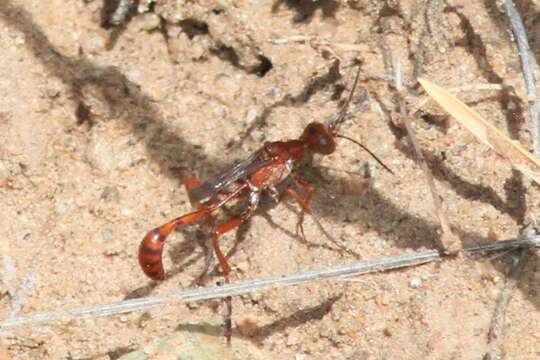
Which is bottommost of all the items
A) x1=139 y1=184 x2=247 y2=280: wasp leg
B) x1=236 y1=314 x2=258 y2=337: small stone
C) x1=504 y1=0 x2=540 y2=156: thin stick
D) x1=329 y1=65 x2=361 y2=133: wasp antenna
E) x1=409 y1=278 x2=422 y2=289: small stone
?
x1=236 y1=314 x2=258 y2=337: small stone

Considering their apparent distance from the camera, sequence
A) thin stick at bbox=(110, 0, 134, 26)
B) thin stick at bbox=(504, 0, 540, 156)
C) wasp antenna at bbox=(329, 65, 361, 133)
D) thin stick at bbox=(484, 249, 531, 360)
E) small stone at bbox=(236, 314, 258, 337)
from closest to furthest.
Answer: thin stick at bbox=(484, 249, 531, 360) → thin stick at bbox=(504, 0, 540, 156) → small stone at bbox=(236, 314, 258, 337) → wasp antenna at bbox=(329, 65, 361, 133) → thin stick at bbox=(110, 0, 134, 26)

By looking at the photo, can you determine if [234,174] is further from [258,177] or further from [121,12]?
[121,12]

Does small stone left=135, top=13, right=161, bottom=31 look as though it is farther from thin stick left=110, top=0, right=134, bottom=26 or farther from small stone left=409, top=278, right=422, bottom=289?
small stone left=409, top=278, right=422, bottom=289

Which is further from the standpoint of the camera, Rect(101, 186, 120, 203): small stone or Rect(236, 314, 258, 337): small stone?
Rect(101, 186, 120, 203): small stone

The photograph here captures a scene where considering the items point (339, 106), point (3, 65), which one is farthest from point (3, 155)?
point (339, 106)

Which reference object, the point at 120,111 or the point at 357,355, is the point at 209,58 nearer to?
the point at 120,111

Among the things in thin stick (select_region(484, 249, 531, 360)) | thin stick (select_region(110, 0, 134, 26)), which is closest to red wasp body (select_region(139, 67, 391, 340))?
thin stick (select_region(484, 249, 531, 360))

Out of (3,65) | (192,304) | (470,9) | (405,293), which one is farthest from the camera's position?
(3,65)

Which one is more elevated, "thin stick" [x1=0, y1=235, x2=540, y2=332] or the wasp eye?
the wasp eye
